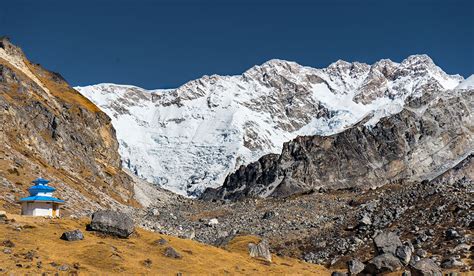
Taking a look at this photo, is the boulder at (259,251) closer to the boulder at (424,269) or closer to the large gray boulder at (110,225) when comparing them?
the large gray boulder at (110,225)

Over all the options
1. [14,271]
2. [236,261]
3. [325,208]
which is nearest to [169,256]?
[236,261]

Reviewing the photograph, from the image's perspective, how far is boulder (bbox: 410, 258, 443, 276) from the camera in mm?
37281

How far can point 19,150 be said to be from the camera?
88.4 metres

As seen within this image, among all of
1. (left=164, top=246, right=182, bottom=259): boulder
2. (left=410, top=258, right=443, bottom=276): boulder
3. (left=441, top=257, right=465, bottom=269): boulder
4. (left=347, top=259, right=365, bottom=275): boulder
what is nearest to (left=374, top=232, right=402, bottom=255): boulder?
(left=347, top=259, right=365, bottom=275): boulder

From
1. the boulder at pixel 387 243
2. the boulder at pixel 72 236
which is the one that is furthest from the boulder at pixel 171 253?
the boulder at pixel 387 243

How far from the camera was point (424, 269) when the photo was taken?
3738 centimetres

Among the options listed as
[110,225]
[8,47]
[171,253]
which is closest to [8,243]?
[110,225]

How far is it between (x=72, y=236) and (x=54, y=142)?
7681 cm

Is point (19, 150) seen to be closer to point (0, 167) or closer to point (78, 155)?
point (0, 167)

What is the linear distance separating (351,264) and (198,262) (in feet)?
34.7

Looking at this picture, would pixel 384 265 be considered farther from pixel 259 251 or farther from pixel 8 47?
pixel 8 47

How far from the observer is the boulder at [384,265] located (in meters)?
41.4

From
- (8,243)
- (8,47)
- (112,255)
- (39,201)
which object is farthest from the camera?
(8,47)

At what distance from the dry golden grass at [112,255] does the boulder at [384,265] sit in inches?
198
